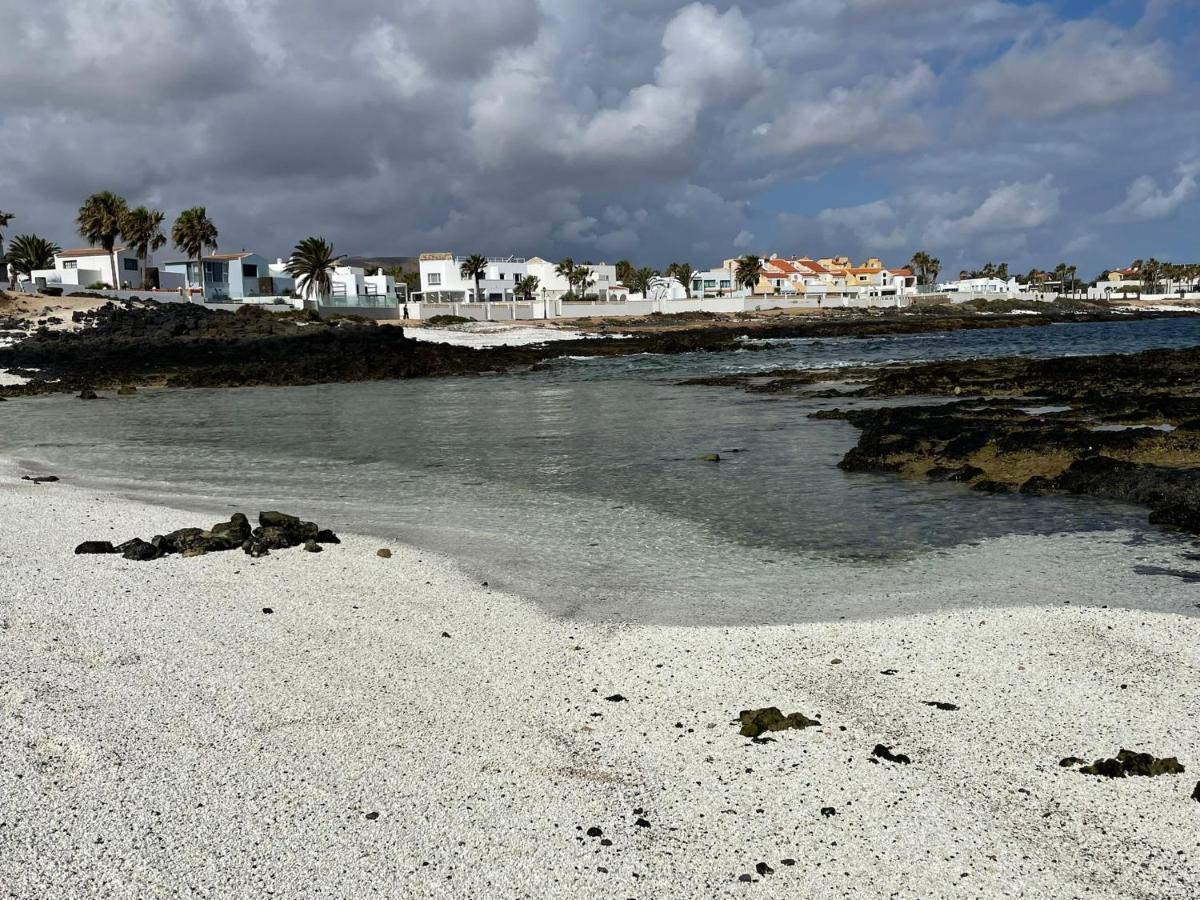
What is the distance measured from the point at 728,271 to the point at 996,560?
505ft

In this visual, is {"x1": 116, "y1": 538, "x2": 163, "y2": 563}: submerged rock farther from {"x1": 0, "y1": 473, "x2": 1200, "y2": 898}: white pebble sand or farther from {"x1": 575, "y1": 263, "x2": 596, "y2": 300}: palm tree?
{"x1": 575, "y1": 263, "x2": 596, "y2": 300}: palm tree

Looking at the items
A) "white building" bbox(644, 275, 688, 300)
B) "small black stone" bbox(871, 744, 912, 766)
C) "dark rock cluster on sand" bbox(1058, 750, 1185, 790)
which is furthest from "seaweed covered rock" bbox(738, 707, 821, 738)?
"white building" bbox(644, 275, 688, 300)

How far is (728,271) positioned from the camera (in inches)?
6339

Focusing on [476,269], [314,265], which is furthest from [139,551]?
[476,269]

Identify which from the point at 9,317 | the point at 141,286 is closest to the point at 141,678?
the point at 9,317

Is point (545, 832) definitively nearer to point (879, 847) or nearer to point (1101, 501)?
point (879, 847)

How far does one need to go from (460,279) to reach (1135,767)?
405 feet

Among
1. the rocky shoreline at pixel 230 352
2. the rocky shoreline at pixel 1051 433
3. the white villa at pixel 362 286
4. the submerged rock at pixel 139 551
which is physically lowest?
the submerged rock at pixel 139 551

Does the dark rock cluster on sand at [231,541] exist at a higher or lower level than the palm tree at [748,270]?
lower

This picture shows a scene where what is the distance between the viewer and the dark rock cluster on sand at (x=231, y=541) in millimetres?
10531

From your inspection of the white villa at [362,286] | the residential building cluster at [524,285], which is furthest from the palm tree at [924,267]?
the white villa at [362,286]

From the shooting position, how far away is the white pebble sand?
469 cm

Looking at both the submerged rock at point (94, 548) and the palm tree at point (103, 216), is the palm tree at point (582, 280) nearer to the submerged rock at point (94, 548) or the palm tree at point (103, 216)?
the palm tree at point (103, 216)

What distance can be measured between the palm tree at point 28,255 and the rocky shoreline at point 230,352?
38954mm
